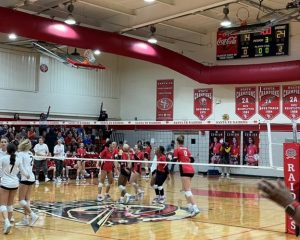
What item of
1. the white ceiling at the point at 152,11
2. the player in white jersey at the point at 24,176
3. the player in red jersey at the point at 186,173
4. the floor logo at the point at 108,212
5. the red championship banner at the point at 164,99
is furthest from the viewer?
the red championship banner at the point at 164,99

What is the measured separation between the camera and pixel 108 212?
10.8 m

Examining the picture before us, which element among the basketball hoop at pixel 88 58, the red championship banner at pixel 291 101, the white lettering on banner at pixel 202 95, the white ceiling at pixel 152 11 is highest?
the white ceiling at pixel 152 11

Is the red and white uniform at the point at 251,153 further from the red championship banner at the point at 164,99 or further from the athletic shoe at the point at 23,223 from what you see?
the athletic shoe at the point at 23,223

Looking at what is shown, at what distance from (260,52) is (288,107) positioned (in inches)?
111

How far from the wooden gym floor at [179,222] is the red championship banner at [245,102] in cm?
788

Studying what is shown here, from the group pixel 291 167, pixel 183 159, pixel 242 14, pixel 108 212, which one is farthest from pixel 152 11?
pixel 291 167

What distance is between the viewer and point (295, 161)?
8695mm

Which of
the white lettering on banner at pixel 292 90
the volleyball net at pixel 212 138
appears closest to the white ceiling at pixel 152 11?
the white lettering on banner at pixel 292 90

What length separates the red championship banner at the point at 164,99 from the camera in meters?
25.5

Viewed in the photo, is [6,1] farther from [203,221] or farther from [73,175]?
[203,221]

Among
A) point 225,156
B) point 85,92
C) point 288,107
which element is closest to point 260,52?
point 288,107

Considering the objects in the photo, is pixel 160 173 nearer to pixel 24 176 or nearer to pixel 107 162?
pixel 107 162

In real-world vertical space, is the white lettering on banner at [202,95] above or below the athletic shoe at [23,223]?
above

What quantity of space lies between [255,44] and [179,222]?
46.1 ft
